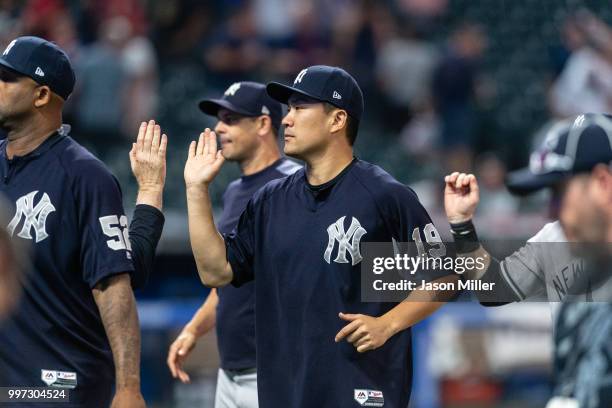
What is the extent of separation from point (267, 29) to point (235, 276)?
893 cm

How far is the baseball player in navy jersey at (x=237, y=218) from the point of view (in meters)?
6.43

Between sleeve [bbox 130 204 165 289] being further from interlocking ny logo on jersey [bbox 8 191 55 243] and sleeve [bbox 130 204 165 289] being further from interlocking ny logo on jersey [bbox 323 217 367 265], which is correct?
interlocking ny logo on jersey [bbox 323 217 367 265]

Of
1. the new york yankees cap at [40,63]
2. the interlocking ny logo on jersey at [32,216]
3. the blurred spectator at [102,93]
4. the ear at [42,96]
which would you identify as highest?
the blurred spectator at [102,93]

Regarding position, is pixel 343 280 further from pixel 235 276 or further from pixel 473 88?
pixel 473 88

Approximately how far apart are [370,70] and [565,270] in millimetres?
9077

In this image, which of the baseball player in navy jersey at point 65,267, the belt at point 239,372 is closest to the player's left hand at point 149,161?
the baseball player in navy jersey at point 65,267

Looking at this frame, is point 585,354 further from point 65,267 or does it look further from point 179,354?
point 179,354

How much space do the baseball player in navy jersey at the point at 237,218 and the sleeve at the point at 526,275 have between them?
5.62 ft

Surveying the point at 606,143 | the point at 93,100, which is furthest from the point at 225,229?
the point at 93,100

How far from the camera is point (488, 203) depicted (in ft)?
42.4

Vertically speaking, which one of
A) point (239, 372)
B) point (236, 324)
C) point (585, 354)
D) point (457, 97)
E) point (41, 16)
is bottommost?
point (239, 372)

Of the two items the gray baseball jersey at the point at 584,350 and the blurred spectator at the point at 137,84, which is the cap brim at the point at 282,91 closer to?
the gray baseball jersey at the point at 584,350

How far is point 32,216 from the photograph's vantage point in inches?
196

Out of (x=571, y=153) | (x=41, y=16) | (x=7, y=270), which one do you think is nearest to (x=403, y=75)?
(x=41, y=16)
